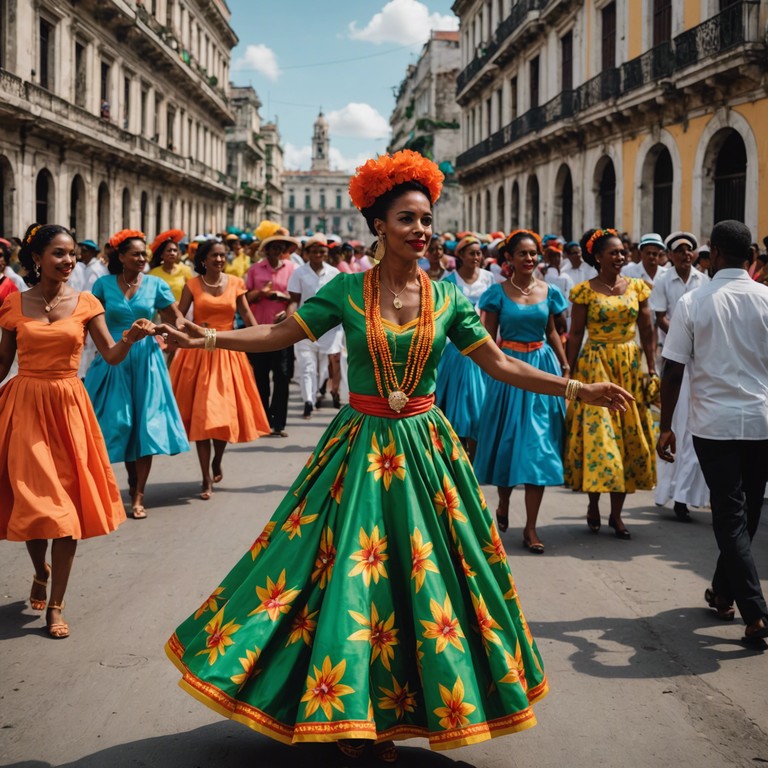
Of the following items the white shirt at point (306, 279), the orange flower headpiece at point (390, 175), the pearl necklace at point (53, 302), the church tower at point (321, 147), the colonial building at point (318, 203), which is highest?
the church tower at point (321, 147)

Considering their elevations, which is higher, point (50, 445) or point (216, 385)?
point (216, 385)

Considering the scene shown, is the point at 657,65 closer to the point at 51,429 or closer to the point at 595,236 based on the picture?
the point at 595,236

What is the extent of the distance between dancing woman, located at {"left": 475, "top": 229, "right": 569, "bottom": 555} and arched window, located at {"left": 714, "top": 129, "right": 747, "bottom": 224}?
14.2 m

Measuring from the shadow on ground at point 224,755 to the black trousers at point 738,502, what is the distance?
178 centimetres

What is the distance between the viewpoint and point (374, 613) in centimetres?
320

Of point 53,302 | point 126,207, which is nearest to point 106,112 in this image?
point 126,207

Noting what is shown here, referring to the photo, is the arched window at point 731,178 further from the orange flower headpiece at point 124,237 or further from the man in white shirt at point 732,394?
the man in white shirt at point 732,394

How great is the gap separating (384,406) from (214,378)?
4467 mm

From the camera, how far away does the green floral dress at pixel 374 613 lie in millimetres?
3078

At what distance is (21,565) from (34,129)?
23.5 m

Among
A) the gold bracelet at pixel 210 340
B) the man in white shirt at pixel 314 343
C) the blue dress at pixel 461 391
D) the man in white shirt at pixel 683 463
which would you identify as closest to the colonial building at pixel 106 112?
the man in white shirt at pixel 314 343

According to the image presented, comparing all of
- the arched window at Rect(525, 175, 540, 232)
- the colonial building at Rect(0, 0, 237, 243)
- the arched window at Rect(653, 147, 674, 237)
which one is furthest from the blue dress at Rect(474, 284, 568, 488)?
the arched window at Rect(525, 175, 540, 232)

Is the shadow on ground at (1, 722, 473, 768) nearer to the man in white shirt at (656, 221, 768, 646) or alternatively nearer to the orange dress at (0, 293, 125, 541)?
the orange dress at (0, 293, 125, 541)

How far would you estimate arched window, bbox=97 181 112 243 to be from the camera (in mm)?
34188
